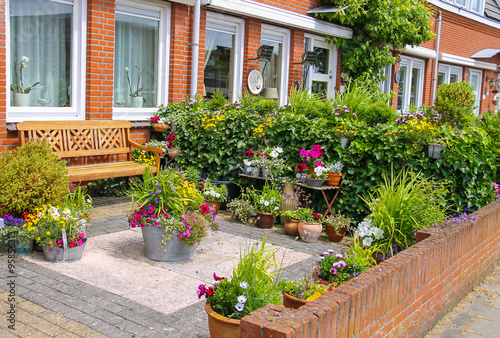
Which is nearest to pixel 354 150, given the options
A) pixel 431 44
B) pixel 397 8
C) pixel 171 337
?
pixel 171 337

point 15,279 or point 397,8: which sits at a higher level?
point 397,8

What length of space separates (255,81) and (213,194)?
3.90m

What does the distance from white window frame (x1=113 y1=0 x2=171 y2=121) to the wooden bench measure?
494 millimetres

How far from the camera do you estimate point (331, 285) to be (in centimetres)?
357

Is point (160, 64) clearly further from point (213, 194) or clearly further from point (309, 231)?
point (309, 231)

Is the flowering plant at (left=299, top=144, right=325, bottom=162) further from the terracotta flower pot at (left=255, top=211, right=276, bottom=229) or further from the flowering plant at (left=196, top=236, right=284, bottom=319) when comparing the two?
the flowering plant at (left=196, top=236, right=284, bottom=319)

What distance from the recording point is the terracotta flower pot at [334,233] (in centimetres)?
639

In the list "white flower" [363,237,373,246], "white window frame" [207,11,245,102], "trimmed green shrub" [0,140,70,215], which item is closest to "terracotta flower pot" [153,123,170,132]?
"white window frame" [207,11,245,102]

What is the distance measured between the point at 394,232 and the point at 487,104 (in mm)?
18216

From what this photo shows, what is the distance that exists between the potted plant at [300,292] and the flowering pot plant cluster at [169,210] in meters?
1.62

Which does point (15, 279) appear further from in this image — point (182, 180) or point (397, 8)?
point (397, 8)

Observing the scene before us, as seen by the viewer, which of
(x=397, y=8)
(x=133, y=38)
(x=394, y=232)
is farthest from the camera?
(x=397, y=8)

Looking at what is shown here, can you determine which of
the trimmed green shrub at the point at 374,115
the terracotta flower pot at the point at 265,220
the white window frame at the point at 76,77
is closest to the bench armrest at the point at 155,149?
the white window frame at the point at 76,77

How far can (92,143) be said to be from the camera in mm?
7477
